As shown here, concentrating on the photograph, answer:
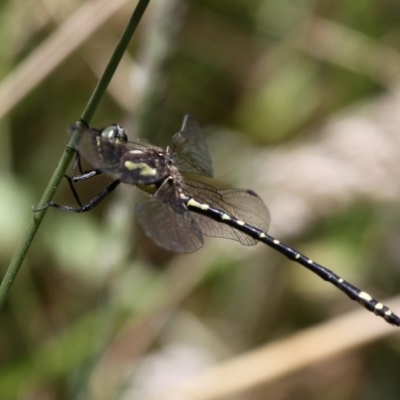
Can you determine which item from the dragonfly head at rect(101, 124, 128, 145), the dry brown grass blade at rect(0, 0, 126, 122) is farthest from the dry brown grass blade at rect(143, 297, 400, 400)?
the dry brown grass blade at rect(0, 0, 126, 122)

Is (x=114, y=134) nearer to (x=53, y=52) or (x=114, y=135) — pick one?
(x=114, y=135)

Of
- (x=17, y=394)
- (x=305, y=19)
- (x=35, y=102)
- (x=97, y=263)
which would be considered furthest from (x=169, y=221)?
(x=305, y=19)

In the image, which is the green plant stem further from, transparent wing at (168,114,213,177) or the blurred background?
the blurred background

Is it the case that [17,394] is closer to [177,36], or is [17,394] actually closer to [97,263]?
[97,263]

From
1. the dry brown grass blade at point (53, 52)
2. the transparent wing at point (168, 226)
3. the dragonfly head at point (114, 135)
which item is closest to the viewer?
the transparent wing at point (168, 226)

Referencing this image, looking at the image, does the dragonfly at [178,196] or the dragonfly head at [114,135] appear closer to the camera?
the dragonfly at [178,196]

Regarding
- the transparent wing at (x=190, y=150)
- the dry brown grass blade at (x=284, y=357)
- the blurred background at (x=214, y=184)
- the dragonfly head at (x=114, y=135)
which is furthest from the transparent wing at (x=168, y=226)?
the dry brown grass blade at (x=284, y=357)

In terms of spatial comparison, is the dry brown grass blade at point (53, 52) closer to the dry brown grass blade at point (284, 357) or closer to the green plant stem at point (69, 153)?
the dry brown grass blade at point (284, 357)
